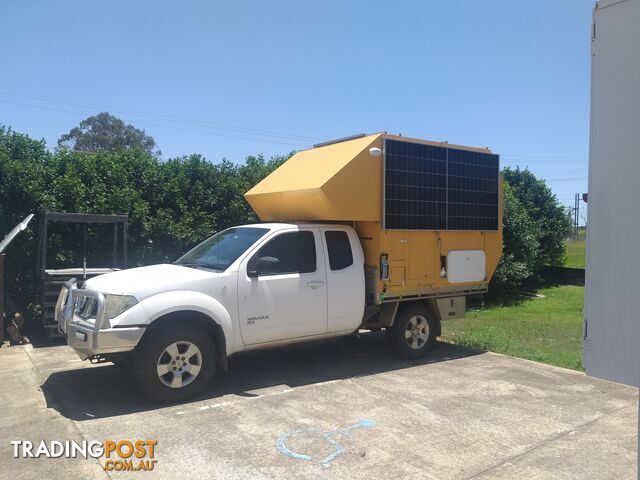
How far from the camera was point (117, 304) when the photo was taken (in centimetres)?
558

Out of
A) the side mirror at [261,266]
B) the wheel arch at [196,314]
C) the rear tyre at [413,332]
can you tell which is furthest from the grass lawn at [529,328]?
the wheel arch at [196,314]

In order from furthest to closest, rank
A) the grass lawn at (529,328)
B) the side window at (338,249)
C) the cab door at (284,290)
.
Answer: the grass lawn at (529,328) < the side window at (338,249) < the cab door at (284,290)

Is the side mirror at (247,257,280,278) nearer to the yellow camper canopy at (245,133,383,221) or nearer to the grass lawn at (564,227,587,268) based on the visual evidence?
the yellow camper canopy at (245,133,383,221)

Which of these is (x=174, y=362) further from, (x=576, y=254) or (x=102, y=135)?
(x=102, y=135)

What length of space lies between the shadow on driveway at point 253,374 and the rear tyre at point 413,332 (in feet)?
0.55

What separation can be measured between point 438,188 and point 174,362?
4.63 meters

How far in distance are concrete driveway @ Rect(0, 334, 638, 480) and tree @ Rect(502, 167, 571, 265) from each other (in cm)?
1174

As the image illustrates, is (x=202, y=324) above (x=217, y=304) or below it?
below

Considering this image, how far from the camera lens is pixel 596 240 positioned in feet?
7.92

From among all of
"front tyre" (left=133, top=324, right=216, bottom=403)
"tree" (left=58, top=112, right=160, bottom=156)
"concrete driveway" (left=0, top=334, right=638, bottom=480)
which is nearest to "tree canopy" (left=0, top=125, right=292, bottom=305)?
"concrete driveway" (left=0, top=334, right=638, bottom=480)

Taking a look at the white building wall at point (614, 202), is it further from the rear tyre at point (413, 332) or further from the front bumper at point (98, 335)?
the rear tyre at point (413, 332)

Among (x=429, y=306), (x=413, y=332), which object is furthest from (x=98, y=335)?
(x=429, y=306)

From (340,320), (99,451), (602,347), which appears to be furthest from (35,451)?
(602,347)

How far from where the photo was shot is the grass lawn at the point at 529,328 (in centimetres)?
864
